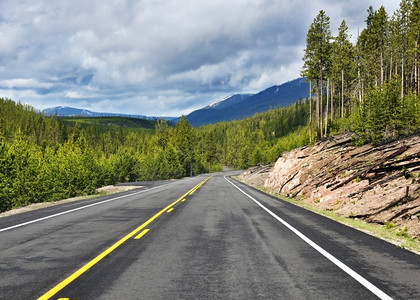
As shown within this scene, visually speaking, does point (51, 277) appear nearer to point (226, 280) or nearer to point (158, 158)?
point (226, 280)

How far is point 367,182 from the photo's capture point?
1466 cm

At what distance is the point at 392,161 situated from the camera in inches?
581

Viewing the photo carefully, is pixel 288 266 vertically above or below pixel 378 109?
below

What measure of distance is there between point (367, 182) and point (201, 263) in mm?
12326

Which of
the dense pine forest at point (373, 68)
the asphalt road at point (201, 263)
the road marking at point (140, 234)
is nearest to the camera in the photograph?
the asphalt road at point (201, 263)

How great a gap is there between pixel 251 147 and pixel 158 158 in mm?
63070

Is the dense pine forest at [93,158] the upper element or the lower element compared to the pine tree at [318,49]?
lower

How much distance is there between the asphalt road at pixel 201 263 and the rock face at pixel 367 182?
2738 millimetres

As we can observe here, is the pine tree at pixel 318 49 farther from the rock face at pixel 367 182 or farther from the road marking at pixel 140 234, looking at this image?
the road marking at pixel 140 234

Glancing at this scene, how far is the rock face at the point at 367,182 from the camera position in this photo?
10633mm

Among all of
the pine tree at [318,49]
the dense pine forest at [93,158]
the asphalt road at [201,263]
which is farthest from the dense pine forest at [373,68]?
the dense pine forest at [93,158]

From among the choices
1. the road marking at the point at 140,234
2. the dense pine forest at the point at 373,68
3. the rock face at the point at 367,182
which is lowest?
the road marking at the point at 140,234

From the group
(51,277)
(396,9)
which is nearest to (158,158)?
(396,9)

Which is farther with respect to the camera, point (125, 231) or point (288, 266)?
point (125, 231)
